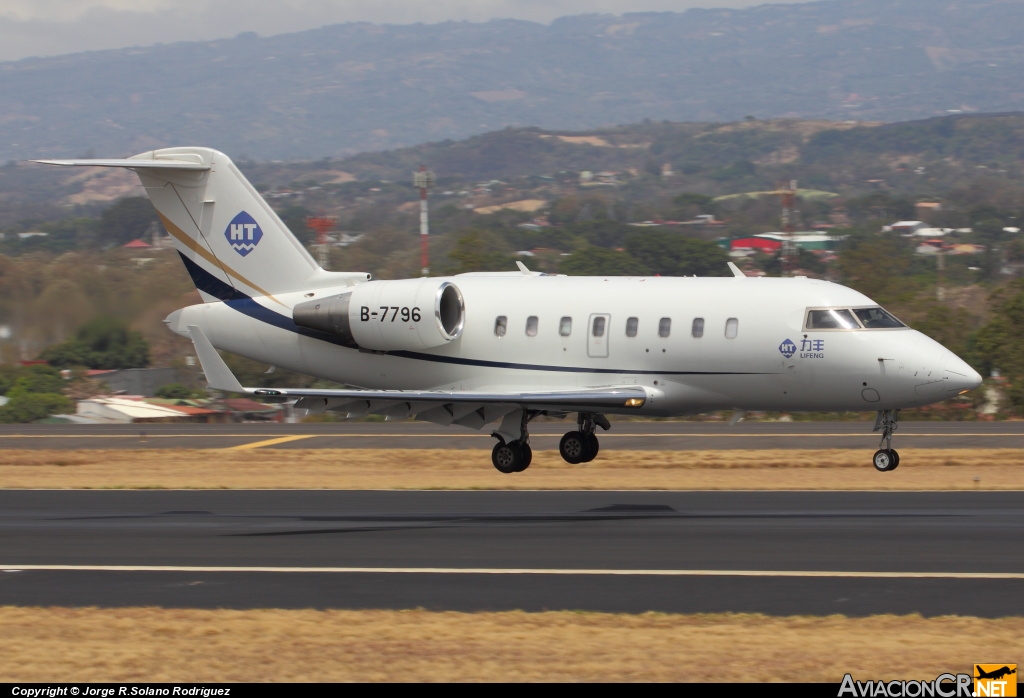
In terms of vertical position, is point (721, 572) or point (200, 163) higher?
point (200, 163)

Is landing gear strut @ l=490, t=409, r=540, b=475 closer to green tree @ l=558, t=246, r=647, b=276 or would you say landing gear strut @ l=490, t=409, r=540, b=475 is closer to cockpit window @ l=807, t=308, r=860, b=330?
cockpit window @ l=807, t=308, r=860, b=330

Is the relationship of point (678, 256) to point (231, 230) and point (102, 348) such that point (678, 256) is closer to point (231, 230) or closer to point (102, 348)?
point (102, 348)

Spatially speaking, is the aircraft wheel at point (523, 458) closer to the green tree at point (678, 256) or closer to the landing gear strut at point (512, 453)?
the landing gear strut at point (512, 453)

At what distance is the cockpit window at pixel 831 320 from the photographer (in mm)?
21562

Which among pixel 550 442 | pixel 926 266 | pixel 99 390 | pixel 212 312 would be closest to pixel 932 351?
pixel 550 442

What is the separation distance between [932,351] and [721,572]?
8710 millimetres

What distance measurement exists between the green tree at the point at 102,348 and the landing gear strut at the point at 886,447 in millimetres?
25798

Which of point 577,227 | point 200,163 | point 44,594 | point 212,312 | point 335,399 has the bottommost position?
point 44,594

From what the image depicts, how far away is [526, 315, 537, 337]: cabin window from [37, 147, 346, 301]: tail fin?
3477 mm

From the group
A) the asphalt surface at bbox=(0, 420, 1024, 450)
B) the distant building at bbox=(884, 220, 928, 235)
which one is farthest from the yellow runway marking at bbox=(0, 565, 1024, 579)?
the distant building at bbox=(884, 220, 928, 235)

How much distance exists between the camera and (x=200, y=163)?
80.8ft

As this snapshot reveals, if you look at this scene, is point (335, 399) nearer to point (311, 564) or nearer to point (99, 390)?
point (311, 564)

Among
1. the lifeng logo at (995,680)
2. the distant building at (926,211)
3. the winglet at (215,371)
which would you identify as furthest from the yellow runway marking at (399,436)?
the distant building at (926,211)

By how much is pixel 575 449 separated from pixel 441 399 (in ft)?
10.4
